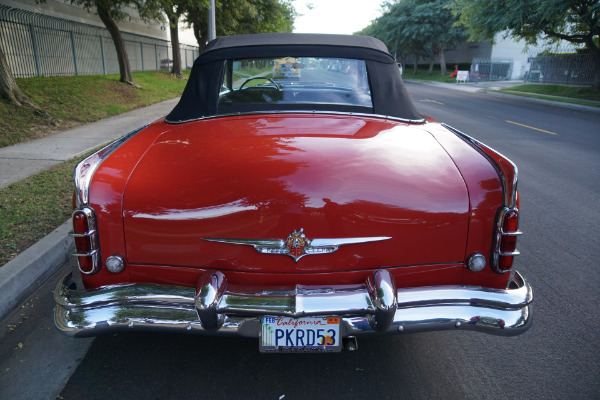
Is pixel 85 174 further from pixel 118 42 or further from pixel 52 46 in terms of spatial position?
pixel 52 46

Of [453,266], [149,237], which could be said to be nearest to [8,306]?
[149,237]

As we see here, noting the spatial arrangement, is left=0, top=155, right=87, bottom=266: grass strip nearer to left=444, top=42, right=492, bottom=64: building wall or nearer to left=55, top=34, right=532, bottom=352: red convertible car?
left=55, top=34, right=532, bottom=352: red convertible car

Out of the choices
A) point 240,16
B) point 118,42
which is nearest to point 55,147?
point 118,42

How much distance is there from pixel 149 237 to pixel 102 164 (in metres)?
0.48

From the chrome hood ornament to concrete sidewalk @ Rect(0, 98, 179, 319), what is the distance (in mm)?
1856

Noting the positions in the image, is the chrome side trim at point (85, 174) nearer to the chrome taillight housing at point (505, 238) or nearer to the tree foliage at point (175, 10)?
the chrome taillight housing at point (505, 238)

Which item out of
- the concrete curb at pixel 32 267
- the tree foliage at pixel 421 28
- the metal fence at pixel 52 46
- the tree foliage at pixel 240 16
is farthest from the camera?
the tree foliage at pixel 421 28

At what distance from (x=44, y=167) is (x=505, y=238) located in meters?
5.77

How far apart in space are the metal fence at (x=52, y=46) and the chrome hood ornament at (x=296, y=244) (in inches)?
596

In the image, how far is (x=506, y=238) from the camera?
2031 millimetres

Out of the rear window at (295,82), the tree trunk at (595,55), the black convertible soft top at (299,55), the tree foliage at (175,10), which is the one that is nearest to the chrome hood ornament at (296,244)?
the black convertible soft top at (299,55)

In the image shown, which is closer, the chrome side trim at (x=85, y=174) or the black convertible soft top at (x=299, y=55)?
the chrome side trim at (x=85, y=174)

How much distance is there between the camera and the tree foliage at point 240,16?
20.2 meters

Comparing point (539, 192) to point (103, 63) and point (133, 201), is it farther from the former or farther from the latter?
point (103, 63)
